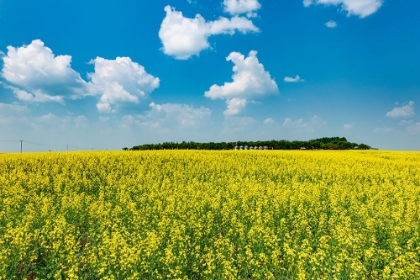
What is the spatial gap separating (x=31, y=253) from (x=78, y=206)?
12.0 feet

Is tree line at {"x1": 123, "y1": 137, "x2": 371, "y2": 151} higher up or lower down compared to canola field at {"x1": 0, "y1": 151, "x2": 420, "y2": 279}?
higher up

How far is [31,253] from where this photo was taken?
9.01m

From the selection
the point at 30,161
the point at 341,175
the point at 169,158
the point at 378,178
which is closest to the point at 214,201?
the point at 341,175

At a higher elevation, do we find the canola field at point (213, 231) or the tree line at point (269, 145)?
the tree line at point (269, 145)

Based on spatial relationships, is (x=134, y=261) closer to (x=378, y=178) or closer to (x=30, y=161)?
(x=378, y=178)

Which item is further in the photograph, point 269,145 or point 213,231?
point 269,145

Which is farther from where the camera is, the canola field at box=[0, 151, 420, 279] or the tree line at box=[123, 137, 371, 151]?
the tree line at box=[123, 137, 371, 151]

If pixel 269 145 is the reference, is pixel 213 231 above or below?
below

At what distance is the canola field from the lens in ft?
23.4

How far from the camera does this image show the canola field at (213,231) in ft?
23.4

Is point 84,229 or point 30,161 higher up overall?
point 30,161

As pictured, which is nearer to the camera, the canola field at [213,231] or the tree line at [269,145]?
the canola field at [213,231]

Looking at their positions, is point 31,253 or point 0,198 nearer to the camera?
point 31,253

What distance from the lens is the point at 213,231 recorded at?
33.1 feet
